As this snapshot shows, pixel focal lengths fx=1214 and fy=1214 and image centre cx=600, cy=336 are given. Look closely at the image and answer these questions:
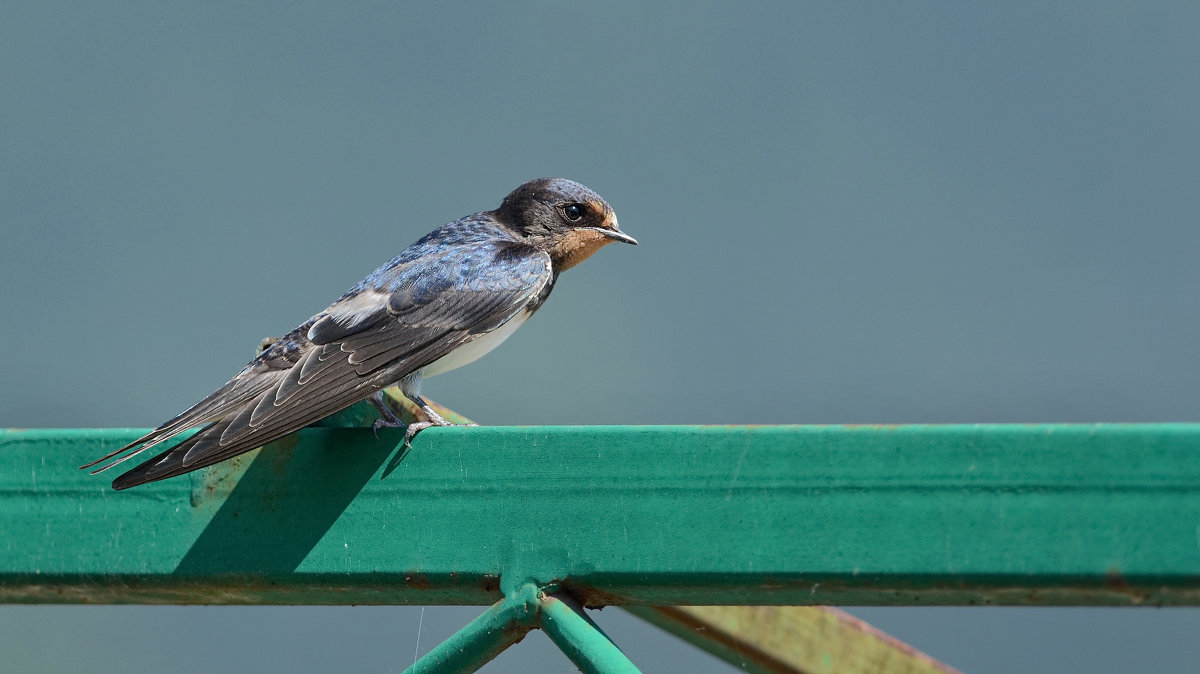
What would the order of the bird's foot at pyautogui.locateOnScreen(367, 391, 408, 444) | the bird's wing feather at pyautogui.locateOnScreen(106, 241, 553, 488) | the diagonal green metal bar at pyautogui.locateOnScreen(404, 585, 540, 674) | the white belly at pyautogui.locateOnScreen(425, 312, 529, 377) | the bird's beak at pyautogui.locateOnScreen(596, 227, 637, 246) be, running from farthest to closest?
the bird's beak at pyautogui.locateOnScreen(596, 227, 637, 246)
the white belly at pyautogui.locateOnScreen(425, 312, 529, 377)
the bird's foot at pyautogui.locateOnScreen(367, 391, 408, 444)
the bird's wing feather at pyautogui.locateOnScreen(106, 241, 553, 488)
the diagonal green metal bar at pyautogui.locateOnScreen(404, 585, 540, 674)

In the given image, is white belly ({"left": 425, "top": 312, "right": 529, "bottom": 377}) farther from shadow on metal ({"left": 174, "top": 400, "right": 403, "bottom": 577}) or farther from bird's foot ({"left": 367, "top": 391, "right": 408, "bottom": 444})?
shadow on metal ({"left": 174, "top": 400, "right": 403, "bottom": 577})

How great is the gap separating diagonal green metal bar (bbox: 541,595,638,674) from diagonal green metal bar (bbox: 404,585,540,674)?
2 cm

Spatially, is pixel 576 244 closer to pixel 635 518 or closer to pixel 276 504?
pixel 276 504

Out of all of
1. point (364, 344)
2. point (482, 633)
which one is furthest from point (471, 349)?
point (482, 633)

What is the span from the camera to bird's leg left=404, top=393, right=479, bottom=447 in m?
1.54

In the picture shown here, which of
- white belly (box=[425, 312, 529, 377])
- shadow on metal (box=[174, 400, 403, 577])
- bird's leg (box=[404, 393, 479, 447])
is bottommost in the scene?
shadow on metal (box=[174, 400, 403, 577])

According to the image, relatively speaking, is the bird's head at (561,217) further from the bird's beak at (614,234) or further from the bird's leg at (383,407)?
the bird's leg at (383,407)

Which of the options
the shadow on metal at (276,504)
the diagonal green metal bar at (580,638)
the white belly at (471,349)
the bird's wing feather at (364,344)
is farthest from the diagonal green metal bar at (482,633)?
the white belly at (471,349)

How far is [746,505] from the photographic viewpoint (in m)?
1.37

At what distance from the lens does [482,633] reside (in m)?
1.42

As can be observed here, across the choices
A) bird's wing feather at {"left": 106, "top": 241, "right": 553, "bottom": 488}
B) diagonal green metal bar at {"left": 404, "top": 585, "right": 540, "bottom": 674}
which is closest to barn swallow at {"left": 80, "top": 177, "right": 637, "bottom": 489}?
bird's wing feather at {"left": 106, "top": 241, "right": 553, "bottom": 488}

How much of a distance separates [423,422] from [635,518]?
58 centimetres

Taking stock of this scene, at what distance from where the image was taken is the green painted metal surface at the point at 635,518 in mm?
1262

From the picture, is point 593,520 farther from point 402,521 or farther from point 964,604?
point 964,604
